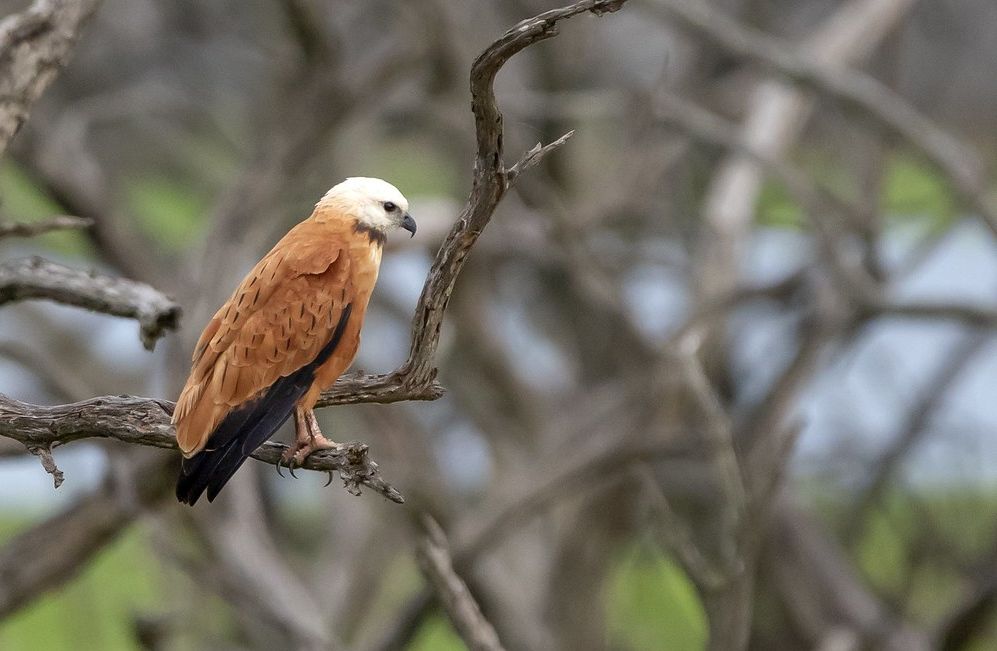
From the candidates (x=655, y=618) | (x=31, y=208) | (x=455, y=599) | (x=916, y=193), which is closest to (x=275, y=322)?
(x=455, y=599)

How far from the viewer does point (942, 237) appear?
10750 millimetres

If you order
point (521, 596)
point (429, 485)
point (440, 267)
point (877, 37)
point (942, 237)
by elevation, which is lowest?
point (521, 596)

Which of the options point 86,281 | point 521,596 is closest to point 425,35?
point 521,596

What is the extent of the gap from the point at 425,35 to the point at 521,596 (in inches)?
206

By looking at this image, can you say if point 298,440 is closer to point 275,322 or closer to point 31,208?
point 275,322

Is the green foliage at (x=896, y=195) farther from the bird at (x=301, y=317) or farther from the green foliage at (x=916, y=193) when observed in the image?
the bird at (x=301, y=317)

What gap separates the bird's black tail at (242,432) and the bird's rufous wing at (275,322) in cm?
2

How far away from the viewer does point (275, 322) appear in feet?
9.70

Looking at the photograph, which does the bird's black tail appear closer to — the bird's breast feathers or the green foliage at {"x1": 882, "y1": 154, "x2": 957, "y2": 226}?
the bird's breast feathers

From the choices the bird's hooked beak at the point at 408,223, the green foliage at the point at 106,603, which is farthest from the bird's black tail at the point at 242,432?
the green foliage at the point at 106,603

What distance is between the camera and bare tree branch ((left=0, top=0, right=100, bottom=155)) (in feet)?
15.3

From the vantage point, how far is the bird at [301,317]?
2.86 meters

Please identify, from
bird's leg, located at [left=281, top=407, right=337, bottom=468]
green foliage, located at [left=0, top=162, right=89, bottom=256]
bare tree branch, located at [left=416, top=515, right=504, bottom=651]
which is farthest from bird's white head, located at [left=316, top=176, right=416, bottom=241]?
green foliage, located at [left=0, top=162, right=89, bottom=256]

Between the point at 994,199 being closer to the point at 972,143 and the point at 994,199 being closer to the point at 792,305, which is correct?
the point at 792,305
